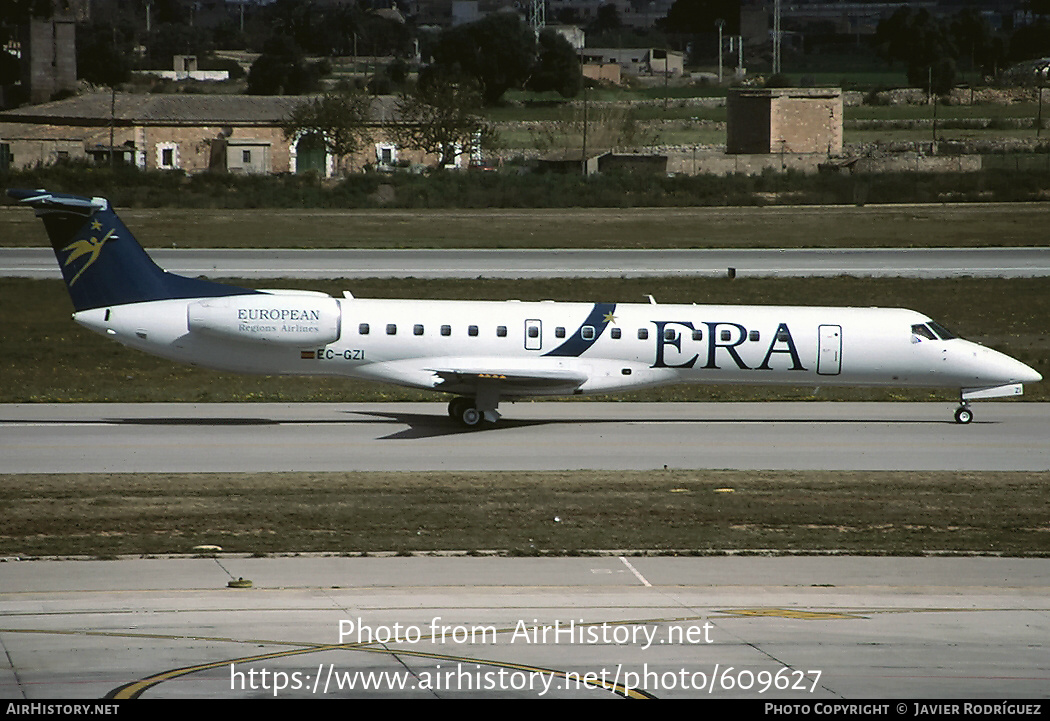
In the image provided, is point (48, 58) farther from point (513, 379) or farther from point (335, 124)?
point (513, 379)

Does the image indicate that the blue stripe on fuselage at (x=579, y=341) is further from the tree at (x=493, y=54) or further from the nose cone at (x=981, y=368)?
the tree at (x=493, y=54)

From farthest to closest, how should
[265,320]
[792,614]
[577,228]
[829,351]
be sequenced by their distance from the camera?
[577,228]
[829,351]
[265,320]
[792,614]

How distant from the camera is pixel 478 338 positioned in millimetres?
28125

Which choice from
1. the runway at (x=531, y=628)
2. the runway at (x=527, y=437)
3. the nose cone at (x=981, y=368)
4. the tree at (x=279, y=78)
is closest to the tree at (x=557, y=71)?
the tree at (x=279, y=78)

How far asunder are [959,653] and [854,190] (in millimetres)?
62795

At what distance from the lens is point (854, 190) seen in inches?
2901

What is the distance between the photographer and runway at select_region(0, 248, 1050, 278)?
49.0 meters

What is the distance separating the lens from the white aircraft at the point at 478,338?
2759cm

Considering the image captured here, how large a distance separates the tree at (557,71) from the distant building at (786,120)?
36.0 meters

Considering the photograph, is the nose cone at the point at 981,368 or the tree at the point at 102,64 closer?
the nose cone at the point at 981,368

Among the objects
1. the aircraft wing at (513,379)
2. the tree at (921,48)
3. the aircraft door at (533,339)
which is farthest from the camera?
the tree at (921,48)

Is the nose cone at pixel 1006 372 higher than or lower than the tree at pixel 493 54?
lower

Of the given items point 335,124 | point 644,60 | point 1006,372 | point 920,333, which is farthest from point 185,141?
point 644,60

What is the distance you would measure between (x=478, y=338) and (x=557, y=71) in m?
112
